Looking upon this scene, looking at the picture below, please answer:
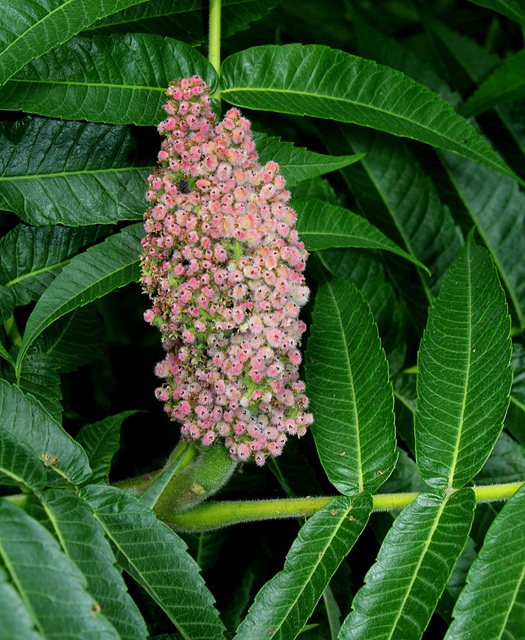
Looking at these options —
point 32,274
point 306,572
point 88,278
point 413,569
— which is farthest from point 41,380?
point 413,569

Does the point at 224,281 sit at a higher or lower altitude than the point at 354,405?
higher

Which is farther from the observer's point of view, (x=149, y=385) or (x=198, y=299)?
(x=149, y=385)

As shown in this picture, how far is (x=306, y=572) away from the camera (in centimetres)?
190

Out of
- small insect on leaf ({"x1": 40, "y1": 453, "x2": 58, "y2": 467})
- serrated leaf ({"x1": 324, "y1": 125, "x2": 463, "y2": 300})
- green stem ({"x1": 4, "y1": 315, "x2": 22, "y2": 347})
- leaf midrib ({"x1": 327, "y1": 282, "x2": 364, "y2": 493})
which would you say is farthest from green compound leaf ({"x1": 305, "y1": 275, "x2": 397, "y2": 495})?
green stem ({"x1": 4, "y1": 315, "x2": 22, "y2": 347})

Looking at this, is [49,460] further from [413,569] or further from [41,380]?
[413,569]

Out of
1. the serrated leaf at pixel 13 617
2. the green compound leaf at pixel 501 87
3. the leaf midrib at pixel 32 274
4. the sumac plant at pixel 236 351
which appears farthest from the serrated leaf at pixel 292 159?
the serrated leaf at pixel 13 617

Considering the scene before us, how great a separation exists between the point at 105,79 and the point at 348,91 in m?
0.74

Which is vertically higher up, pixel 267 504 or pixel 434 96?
pixel 434 96

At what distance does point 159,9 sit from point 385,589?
1904 millimetres

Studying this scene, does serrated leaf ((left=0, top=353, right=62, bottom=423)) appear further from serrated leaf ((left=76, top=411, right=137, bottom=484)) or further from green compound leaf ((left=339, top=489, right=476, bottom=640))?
green compound leaf ((left=339, top=489, right=476, bottom=640))

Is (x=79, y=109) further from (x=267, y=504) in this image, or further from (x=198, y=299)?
(x=267, y=504)

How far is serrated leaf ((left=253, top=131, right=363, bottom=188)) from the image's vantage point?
229 cm

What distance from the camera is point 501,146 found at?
3230 millimetres

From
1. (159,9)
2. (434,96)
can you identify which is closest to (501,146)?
(434,96)
